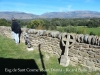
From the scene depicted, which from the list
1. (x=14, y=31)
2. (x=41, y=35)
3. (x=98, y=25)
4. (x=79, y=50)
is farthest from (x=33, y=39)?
(x=98, y=25)

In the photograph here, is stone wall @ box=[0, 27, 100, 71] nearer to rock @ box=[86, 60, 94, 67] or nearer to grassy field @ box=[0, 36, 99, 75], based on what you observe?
rock @ box=[86, 60, 94, 67]

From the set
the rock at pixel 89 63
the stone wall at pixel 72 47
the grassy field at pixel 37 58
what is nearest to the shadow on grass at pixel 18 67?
the grassy field at pixel 37 58

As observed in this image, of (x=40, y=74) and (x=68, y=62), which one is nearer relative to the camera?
(x=40, y=74)

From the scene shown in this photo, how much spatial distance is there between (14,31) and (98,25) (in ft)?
130

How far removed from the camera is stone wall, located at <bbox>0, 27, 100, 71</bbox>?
642cm

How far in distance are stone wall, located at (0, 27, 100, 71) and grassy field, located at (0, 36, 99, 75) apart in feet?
0.99

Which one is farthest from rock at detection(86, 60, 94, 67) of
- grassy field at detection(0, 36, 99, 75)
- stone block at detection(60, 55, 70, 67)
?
stone block at detection(60, 55, 70, 67)

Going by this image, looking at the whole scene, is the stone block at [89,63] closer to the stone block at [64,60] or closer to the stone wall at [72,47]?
the stone wall at [72,47]

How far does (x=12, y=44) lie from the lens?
9.69 meters

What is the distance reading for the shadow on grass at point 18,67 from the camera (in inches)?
245

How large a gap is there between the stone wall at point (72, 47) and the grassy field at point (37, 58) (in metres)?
0.30

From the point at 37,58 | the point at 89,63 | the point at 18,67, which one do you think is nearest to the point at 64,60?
the point at 89,63

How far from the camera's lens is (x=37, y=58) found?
773 centimetres

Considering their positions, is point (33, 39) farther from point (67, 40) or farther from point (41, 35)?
point (67, 40)
